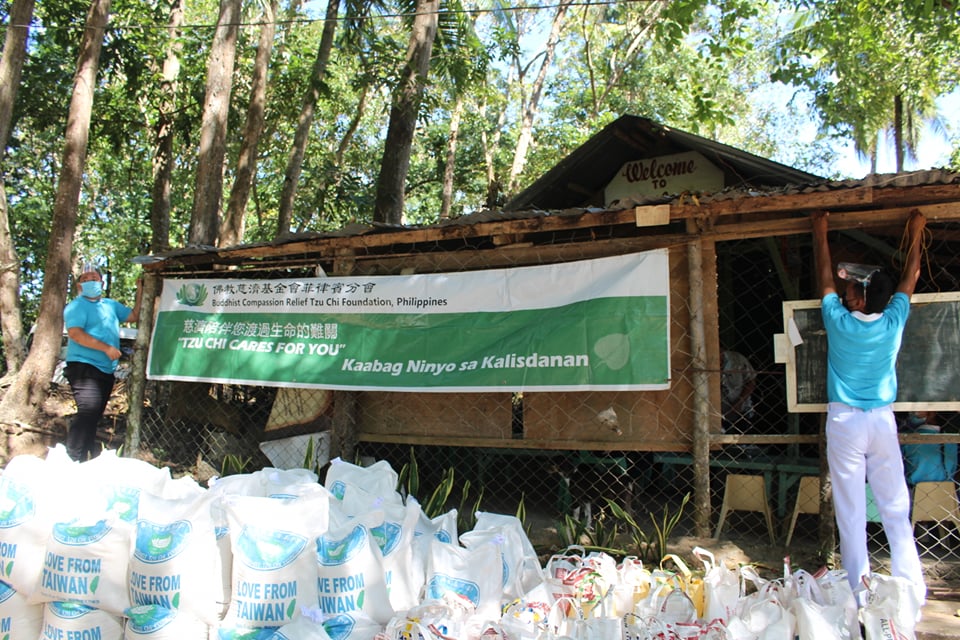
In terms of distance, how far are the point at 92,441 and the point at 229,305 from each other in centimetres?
174

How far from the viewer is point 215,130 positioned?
8.64 m

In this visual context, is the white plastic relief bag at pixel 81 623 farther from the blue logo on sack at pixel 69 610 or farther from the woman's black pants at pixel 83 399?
the woman's black pants at pixel 83 399

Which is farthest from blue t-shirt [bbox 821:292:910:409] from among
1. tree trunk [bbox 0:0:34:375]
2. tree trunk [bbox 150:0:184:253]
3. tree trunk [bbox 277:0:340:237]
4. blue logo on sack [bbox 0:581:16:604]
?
tree trunk [bbox 150:0:184:253]

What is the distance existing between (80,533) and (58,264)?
4.87 meters

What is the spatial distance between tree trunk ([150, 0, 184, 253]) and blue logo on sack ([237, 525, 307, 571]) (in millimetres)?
9371

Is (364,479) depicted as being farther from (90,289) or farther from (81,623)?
(90,289)

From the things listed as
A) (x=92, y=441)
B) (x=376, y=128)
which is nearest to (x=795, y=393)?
(x=92, y=441)

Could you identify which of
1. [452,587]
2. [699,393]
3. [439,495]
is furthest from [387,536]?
[699,393]

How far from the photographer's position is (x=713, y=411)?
436cm

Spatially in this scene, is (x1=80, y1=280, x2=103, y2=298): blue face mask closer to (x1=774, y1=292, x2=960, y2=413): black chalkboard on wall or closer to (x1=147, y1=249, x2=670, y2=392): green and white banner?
(x1=147, y1=249, x2=670, y2=392): green and white banner

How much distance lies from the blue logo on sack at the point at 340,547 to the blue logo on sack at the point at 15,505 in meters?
1.44

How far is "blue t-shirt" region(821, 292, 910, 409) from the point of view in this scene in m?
3.82

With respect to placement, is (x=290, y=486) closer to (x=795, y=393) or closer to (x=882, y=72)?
(x=795, y=393)

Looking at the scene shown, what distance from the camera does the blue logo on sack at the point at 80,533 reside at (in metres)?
3.10
